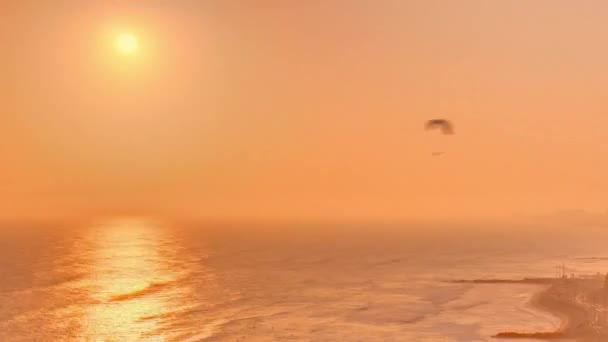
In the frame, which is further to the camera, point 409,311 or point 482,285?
point 482,285

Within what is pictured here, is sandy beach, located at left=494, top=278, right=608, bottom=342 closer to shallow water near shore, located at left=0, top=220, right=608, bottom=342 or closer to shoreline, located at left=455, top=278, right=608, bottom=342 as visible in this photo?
shoreline, located at left=455, top=278, right=608, bottom=342

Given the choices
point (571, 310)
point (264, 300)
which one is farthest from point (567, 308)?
point (264, 300)

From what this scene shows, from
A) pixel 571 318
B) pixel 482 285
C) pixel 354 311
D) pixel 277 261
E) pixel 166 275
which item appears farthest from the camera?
pixel 277 261

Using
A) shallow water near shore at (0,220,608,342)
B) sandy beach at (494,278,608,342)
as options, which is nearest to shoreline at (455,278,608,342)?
sandy beach at (494,278,608,342)

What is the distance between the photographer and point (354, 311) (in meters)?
76.3

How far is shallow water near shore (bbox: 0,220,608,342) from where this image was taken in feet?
208

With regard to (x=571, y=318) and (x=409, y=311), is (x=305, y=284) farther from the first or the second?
(x=571, y=318)

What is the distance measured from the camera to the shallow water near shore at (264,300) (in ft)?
208

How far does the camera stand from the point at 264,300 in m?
85.4

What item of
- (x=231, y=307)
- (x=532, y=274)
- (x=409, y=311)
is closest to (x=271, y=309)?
(x=231, y=307)

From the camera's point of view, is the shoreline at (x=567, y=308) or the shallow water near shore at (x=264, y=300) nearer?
the shoreline at (x=567, y=308)

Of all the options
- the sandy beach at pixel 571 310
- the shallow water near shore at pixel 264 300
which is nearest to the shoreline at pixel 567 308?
the sandy beach at pixel 571 310

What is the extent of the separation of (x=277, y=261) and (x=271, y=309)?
76.7 m

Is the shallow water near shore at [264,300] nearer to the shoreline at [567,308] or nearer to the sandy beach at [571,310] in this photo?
the shoreline at [567,308]
